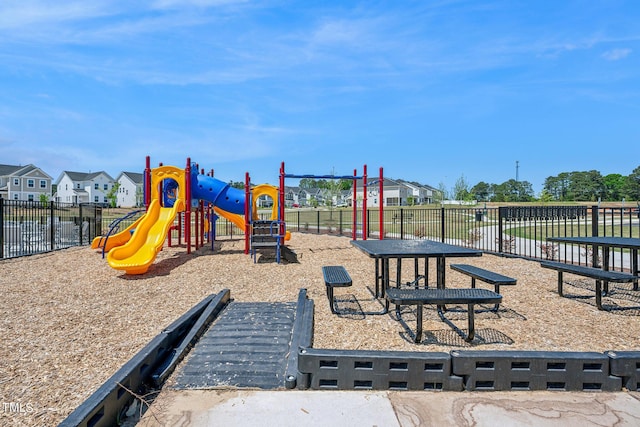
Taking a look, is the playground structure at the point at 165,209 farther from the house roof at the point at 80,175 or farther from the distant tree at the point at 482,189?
the distant tree at the point at 482,189

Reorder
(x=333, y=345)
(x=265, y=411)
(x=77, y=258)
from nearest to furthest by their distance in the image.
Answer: (x=265, y=411), (x=333, y=345), (x=77, y=258)

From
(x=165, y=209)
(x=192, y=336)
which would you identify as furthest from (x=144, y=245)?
(x=192, y=336)

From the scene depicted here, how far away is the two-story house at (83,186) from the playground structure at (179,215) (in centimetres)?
6487

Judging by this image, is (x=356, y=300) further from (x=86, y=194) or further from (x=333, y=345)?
(x=86, y=194)

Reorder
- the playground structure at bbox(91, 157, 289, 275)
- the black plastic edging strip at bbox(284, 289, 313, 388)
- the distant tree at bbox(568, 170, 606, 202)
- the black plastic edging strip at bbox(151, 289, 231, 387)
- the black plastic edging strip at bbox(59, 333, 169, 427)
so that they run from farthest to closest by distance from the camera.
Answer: the distant tree at bbox(568, 170, 606, 202) < the playground structure at bbox(91, 157, 289, 275) < the black plastic edging strip at bbox(151, 289, 231, 387) < the black plastic edging strip at bbox(284, 289, 313, 388) < the black plastic edging strip at bbox(59, 333, 169, 427)

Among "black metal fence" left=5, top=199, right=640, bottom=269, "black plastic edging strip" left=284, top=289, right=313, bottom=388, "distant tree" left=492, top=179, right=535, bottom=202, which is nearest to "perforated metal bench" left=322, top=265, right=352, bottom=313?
"black plastic edging strip" left=284, top=289, right=313, bottom=388

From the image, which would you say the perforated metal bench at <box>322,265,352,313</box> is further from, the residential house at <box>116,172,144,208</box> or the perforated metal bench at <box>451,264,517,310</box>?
the residential house at <box>116,172,144,208</box>

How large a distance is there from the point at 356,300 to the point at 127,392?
3.59 metres

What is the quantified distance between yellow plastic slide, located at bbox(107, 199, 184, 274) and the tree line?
61.6 meters

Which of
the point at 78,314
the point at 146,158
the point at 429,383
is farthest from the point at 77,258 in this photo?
the point at 429,383

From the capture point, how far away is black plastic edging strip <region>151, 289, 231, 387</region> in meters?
3.05

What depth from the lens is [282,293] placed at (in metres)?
5.95

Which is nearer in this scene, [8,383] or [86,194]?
[8,383]

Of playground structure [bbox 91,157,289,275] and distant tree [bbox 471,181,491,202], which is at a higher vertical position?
distant tree [bbox 471,181,491,202]
